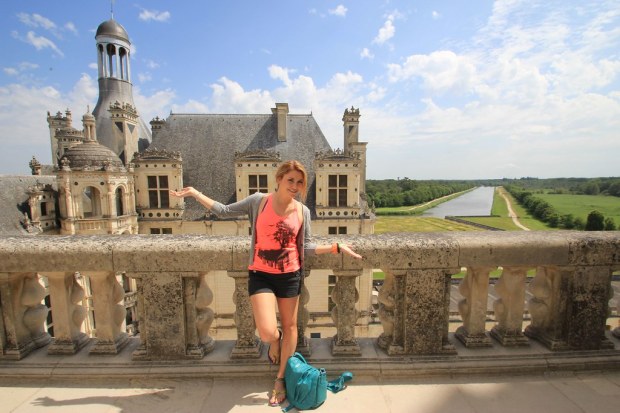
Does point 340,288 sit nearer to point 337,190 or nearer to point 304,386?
point 304,386

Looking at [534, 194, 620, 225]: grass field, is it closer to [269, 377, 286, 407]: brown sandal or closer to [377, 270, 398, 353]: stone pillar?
[377, 270, 398, 353]: stone pillar

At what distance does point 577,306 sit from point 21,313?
483 cm

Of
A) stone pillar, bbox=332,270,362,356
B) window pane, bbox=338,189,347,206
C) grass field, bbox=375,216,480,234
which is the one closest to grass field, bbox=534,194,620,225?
grass field, bbox=375,216,480,234

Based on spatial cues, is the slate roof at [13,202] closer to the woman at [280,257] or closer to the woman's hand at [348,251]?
the woman at [280,257]

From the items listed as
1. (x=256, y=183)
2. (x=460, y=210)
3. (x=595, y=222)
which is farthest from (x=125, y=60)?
(x=460, y=210)

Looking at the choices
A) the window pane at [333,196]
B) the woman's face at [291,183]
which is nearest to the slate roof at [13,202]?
the window pane at [333,196]

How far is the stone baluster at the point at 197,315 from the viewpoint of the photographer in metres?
2.54

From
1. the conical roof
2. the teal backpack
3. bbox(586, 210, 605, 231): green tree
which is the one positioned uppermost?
the conical roof

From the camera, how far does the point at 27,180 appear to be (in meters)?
15.3

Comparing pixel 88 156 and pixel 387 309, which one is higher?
pixel 88 156

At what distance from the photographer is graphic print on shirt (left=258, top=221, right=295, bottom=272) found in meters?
2.28

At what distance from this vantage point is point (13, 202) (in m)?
13.8

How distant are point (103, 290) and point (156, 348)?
0.68 metres

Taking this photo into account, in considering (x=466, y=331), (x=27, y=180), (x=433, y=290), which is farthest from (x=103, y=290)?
(x=27, y=180)
